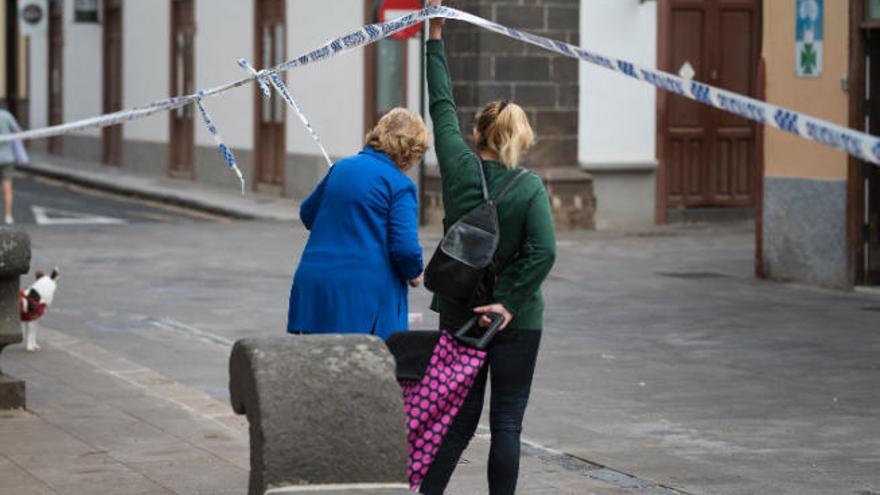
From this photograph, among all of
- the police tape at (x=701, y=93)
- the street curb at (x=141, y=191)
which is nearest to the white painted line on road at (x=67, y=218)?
the street curb at (x=141, y=191)

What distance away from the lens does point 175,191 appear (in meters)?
30.1

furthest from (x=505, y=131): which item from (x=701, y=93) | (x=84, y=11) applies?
(x=84, y=11)

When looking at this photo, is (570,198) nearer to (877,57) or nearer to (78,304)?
(877,57)

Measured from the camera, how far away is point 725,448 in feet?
29.6

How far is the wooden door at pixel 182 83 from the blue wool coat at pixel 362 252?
25.3 meters

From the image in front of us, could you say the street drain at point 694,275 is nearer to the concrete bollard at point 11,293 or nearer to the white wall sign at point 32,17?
the concrete bollard at point 11,293

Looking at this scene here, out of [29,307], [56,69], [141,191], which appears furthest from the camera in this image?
[56,69]

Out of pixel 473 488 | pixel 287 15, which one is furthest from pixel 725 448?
pixel 287 15

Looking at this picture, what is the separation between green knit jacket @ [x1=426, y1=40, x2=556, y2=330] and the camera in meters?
6.75

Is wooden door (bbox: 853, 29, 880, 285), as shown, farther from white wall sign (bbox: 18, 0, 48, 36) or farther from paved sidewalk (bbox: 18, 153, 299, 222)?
white wall sign (bbox: 18, 0, 48, 36)

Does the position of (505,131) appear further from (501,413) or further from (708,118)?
(708,118)

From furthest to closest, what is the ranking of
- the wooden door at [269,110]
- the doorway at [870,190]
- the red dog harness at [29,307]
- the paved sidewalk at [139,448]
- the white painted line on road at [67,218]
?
the wooden door at [269,110] → the white painted line on road at [67,218] → the doorway at [870,190] → the red dog harness at [29,307] → the paved sidewalk at [139,448]

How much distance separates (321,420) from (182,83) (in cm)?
2834

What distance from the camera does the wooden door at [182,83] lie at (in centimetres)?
3272
